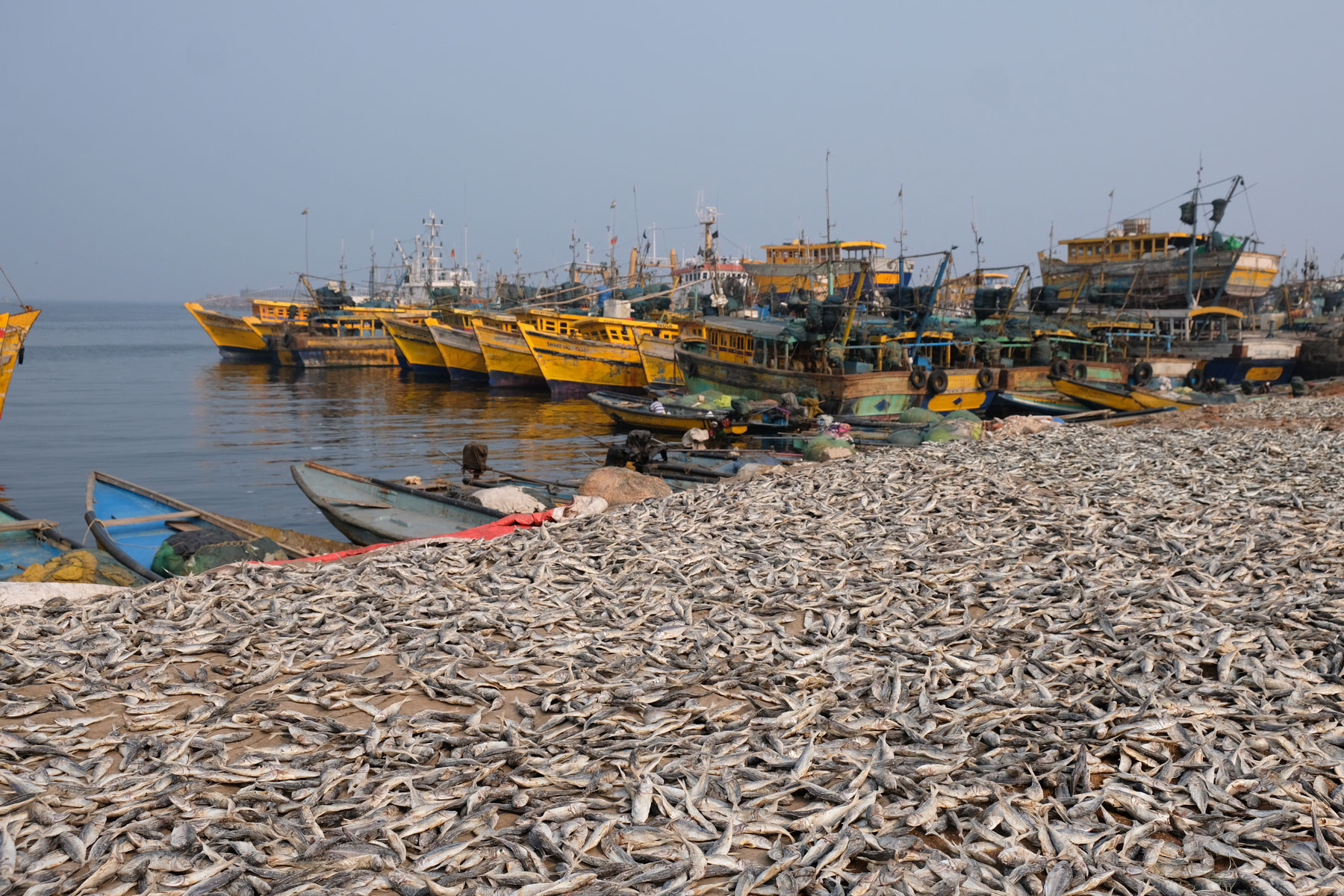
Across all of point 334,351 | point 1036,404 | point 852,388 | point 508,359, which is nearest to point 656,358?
point 508,359

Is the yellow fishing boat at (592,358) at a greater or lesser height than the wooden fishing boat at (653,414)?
greater

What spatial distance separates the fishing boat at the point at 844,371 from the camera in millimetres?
25328

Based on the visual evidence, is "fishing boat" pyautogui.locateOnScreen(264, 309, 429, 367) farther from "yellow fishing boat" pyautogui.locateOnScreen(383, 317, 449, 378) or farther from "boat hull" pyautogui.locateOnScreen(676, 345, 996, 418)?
"boat hull" pyautogui.locateOnScreen(676, 345, 996, 418)

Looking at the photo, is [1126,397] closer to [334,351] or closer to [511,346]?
[511,346]

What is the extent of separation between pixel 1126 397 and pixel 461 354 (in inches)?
1208

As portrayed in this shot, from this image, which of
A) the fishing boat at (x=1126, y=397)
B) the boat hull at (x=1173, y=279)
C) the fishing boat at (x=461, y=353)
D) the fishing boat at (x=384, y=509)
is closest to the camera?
the fishing boat at (x=384, y=509)

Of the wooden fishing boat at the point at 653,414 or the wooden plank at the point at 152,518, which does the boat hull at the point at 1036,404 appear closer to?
the wooden fishing boat at the point at 653,414

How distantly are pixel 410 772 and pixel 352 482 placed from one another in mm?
11496

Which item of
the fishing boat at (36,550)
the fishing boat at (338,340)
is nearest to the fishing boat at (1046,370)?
the fishing boat at (36,550)

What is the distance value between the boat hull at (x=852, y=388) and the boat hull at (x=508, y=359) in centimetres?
1329

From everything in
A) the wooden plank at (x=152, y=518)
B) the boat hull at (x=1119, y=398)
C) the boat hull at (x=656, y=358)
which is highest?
the boat hull at (x=656, y=358)

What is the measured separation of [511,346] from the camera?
40281mm

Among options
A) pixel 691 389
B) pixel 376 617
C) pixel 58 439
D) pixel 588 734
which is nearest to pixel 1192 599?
pixel 588 734

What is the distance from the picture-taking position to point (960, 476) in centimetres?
1253
